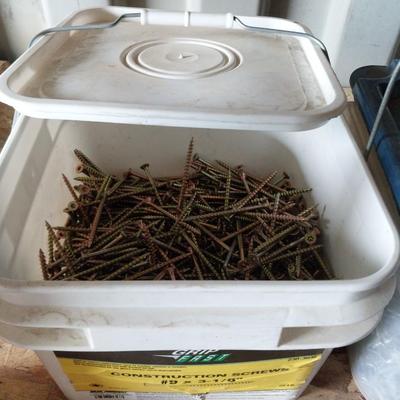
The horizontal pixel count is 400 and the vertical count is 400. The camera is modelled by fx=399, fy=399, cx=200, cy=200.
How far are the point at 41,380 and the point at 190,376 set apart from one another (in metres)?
0.28

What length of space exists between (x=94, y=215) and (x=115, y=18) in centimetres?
36

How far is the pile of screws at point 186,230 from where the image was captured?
631 millimetres

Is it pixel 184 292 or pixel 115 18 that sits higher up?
Answer: pixel 115 18

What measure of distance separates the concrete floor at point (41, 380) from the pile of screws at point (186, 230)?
0.59ft

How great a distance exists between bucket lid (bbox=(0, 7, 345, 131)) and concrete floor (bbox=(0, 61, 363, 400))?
0.45 metres

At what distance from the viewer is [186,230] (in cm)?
68

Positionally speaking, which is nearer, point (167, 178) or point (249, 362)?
point (249, 362)

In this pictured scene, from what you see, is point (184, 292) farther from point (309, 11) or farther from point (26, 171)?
point (309, 11)

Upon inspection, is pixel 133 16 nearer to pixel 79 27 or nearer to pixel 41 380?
pixel 79 27

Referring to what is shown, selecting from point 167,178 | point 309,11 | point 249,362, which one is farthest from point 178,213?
point 309,11

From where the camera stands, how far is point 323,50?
601 millimetres

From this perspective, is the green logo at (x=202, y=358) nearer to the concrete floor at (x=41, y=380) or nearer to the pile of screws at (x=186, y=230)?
the pile of screws at (x=186, y=230)

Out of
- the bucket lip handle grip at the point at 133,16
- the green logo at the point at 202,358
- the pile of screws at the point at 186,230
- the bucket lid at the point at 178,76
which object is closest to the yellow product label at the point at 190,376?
the green logo at the point at 202,358

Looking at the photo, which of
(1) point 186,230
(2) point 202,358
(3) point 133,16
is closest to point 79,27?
(3) point 133,16
